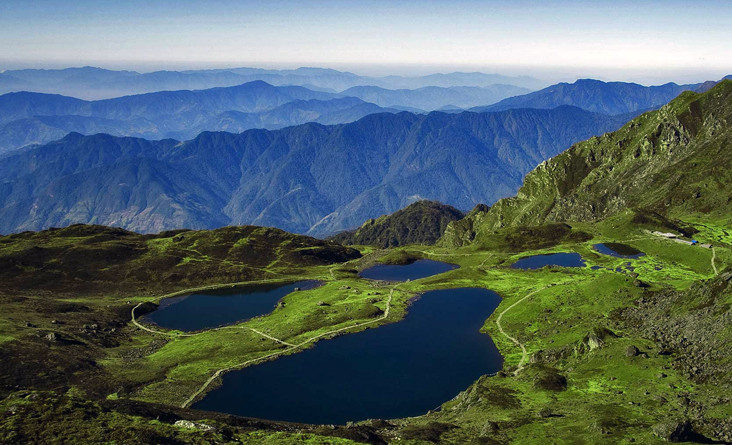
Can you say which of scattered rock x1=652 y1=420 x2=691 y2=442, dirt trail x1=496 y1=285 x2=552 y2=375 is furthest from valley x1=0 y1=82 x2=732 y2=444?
dirt trail x1=496 y1=285 x2=552 y2=375

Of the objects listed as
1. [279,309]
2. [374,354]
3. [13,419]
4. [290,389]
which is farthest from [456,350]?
[13,419]

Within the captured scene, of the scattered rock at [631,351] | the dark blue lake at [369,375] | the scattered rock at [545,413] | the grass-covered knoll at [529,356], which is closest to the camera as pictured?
the grass-covered knoll at [529,356]

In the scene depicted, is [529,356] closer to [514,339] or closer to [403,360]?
[514,339]

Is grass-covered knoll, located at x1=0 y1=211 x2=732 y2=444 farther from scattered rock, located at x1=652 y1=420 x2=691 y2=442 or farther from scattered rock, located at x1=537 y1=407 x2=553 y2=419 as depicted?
scattered rock, located at x1=652 y1=420 x2=691 y2=442

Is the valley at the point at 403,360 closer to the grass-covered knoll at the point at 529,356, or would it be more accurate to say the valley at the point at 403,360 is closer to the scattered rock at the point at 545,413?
the scattered rock at the point at 545,413

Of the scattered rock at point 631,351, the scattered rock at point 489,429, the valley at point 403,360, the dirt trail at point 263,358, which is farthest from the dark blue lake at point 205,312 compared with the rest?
the scattered rock at point 631,351

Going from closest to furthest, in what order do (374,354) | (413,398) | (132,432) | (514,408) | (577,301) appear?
1. (132,432)
2. (514,408)
3. (413,398)
4. (374,354)
5. (577,301)

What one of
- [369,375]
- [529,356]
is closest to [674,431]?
[529,356]

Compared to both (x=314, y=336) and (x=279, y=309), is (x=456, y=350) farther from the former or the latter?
(x=279, y=309)
